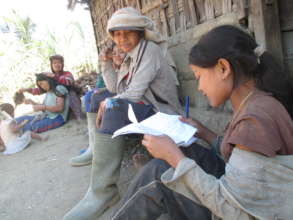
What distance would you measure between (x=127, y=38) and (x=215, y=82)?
1210 millimetres

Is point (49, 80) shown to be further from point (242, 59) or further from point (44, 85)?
point (242, 59)

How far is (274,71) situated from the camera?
101 centimetres

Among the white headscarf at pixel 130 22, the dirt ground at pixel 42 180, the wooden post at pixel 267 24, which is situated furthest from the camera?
the dirt ground at pixel 42 180

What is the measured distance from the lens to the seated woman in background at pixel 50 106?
4.50m

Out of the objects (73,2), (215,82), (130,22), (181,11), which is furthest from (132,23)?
(73,2)

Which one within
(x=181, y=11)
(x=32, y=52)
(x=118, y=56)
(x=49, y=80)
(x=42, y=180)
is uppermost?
(x=32, y=52)

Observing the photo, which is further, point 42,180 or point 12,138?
point 12,138

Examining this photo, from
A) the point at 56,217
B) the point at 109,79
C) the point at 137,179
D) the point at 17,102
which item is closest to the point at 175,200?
the point at 137,179

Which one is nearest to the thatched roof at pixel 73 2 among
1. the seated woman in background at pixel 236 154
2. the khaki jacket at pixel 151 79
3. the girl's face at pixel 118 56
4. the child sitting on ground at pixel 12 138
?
the child sitting on ground at pixel 12 138

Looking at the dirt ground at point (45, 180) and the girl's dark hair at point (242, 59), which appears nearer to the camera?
the girl's dark hair at point (242, 59)

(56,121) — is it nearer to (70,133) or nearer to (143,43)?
(70,133)

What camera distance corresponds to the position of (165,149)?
103 cm

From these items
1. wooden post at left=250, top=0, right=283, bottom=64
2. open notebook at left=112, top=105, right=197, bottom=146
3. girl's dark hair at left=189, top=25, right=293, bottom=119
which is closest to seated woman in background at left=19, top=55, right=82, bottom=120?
open notebook at left=112, top=105, right=197, bottom=146

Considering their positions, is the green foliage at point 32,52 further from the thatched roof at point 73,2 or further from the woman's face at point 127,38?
the woman's face at point 127,38
